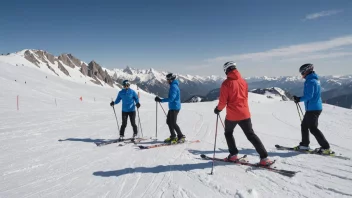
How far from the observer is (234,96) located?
5.80 m

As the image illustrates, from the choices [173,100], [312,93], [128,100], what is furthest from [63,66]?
[312,93]

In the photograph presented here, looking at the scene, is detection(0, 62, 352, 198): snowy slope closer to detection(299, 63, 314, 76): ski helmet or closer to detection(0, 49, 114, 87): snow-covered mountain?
detection(299, 63, 314, 76): ski helmet

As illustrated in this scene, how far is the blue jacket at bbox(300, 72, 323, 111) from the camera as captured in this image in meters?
6.92

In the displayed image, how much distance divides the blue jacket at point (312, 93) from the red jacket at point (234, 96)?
7.39ft

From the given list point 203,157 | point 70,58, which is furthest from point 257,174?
point 70,58

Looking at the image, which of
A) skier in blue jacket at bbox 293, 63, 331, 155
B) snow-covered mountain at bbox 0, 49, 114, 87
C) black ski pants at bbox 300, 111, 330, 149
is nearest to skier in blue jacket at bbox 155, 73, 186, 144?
skier in blue jacket at bbox 293, 63, 331, 155

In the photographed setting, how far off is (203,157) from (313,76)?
150 inches

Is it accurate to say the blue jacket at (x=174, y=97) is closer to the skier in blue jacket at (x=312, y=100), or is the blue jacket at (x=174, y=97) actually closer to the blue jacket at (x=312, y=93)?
the skier in blue jacket at (x=312, y=100)

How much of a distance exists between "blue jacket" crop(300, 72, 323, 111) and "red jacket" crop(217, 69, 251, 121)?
2.25 m

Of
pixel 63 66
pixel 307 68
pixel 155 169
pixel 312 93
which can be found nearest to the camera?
pixel 155 169

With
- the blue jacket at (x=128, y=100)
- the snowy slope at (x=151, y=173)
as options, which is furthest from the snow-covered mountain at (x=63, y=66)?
the snowy slope at (x=151, y=173)

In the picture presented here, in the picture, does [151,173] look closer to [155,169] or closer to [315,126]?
[155,169]

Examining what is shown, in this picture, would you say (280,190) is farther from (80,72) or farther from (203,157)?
(80,72)

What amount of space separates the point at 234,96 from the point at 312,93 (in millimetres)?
2680
